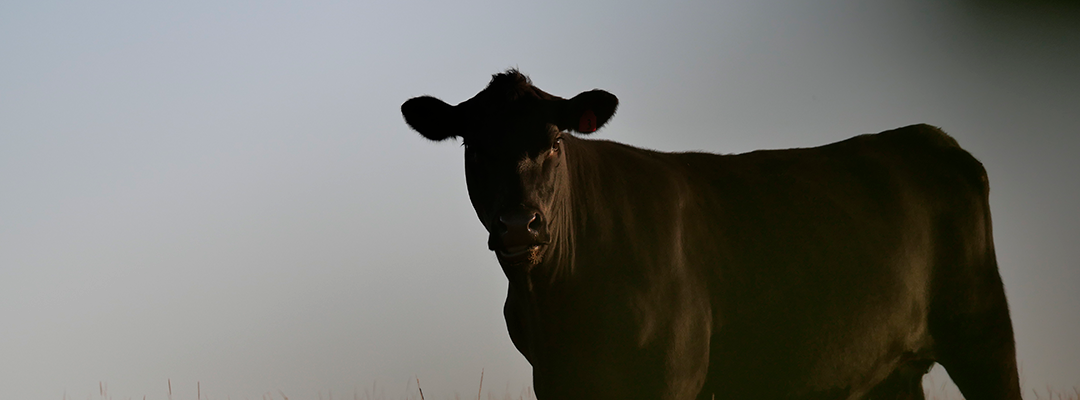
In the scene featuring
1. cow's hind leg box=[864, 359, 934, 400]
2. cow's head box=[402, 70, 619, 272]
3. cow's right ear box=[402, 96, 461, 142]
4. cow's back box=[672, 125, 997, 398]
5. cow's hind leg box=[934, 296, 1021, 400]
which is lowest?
cow's hind leg box=[864, 359, 934, 400]

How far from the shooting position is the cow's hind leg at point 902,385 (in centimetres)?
377

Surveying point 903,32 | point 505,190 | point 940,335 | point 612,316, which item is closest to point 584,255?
point 612,316

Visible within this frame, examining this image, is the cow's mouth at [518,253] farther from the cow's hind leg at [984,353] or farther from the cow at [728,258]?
the cow's hind leg at [984,353]

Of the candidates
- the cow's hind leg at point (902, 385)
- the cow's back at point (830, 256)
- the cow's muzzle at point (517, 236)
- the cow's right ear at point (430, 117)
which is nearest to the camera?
the cow's muzzle at point (517, 236)

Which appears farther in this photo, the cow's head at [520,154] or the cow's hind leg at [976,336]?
the cow's hind leg at [976,336]

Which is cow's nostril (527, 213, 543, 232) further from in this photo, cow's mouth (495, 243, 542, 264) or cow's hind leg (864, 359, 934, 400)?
cow's hind leg (864, 359, 934, 400)

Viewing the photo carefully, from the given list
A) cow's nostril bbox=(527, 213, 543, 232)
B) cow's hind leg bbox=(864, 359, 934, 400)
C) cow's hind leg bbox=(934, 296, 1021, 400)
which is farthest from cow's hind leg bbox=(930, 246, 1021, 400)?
cow's nostril bbox=(527, 213, 543, 232)

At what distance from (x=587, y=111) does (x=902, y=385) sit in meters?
2.41

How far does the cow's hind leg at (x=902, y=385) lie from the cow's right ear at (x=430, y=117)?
8.73ft

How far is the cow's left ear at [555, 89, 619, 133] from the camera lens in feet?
9.18

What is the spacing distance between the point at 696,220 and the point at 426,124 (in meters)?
1.26

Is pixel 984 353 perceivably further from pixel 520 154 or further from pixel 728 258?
pixel 520 154

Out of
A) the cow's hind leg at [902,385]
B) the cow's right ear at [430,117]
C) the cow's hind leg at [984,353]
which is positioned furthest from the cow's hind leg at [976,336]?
the cow's right ear at [430,117]

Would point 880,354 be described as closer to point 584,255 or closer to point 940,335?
point 940,335
